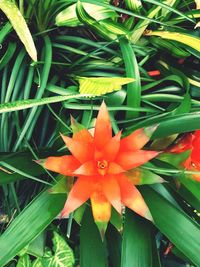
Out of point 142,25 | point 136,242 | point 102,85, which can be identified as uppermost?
point 142,25

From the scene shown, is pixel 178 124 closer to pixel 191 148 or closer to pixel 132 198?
pixel 191 148

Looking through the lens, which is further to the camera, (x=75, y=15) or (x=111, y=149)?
(x=75, y=15)

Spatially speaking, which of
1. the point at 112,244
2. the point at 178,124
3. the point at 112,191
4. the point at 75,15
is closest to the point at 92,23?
the point at 75,15

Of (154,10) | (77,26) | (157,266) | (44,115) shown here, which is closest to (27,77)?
(44,115)

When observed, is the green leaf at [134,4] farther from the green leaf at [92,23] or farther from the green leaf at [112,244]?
the green leaf at [112,244]

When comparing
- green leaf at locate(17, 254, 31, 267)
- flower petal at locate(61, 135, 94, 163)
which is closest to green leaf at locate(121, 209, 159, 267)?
flower petal at locate(61, 135, 94, 163)

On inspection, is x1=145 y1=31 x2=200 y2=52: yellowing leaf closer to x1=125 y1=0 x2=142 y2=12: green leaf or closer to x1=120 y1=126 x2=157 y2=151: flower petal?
x1=125 y1=0 x2=142 y2=12: green leaf
